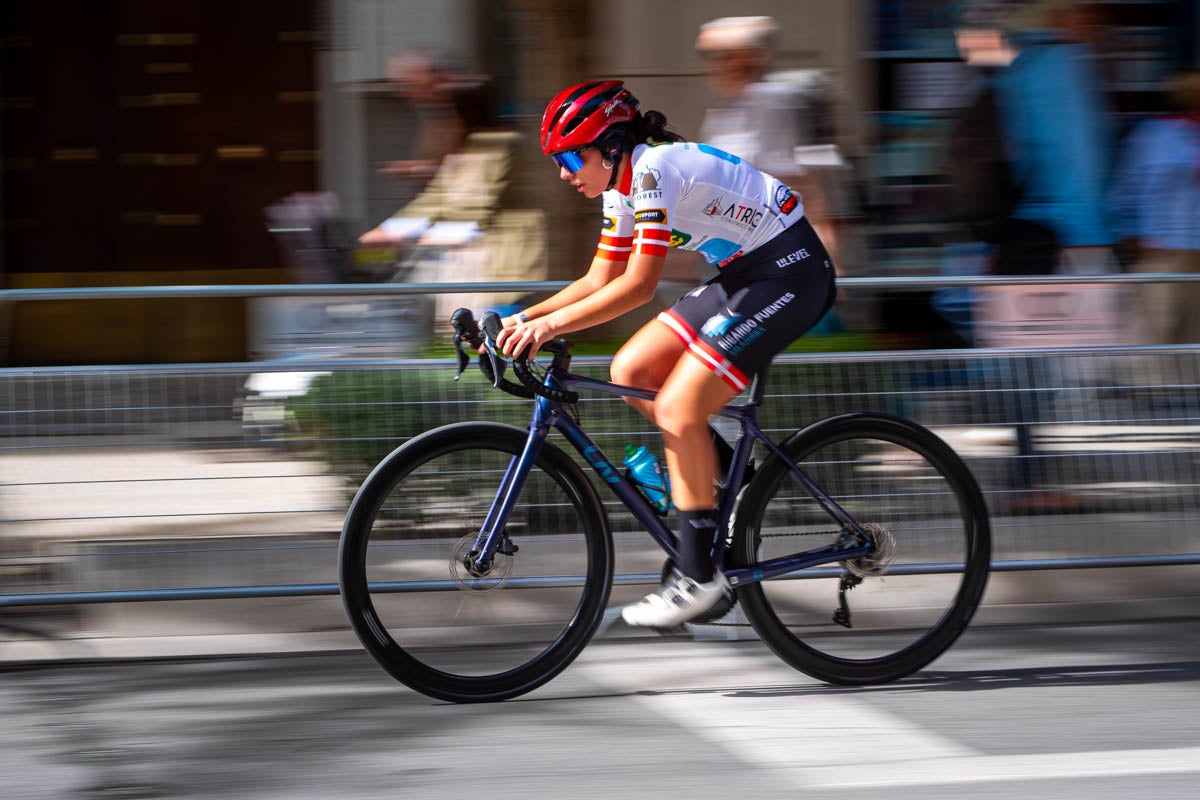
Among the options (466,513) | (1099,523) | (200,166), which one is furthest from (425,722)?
(200,166)

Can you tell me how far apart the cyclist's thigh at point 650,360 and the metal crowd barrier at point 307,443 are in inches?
18.0

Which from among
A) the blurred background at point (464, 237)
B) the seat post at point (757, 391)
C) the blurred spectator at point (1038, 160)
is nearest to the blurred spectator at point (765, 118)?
the blurred background at point (464, 237)

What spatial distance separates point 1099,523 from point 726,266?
5.78 feet

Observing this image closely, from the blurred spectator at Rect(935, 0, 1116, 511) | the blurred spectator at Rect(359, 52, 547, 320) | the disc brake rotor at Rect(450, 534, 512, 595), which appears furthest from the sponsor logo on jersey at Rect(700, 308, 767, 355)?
the blurred spectator at Rect(935, 0, 1116, 511)

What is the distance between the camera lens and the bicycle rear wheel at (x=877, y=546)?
14.9ft

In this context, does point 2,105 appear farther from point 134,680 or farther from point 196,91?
point 134,680

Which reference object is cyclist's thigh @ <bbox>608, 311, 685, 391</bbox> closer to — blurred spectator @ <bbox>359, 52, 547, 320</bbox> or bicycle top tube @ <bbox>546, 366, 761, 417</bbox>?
bicycle top tube @ <bbox>546, 366, 761, 417</bbox>

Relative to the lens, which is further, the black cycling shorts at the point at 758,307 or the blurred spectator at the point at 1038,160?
the blurred spectator at the point at 1038,160

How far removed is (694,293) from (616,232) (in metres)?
0.30

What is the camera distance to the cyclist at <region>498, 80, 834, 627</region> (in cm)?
426

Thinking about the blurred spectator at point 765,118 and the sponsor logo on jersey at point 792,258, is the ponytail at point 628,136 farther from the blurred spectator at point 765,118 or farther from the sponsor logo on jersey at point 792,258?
the blurred spectator at point 765,118

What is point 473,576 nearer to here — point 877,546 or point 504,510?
point 504,510

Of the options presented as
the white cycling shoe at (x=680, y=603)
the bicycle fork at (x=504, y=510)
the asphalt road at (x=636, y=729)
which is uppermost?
the bicycle fork at (x=504, y=510)

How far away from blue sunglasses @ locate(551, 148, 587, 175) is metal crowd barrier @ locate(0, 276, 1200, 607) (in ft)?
2.75
